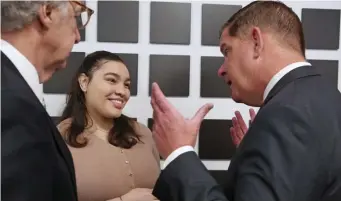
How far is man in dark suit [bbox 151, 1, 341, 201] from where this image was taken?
951 millimetres

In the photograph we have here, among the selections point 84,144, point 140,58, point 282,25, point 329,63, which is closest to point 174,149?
point 282,25

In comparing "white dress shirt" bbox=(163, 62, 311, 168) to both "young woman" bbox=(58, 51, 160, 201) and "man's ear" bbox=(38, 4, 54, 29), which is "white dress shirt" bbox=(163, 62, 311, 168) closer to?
"man's ear" bbox=(38, 4, 54, 29)

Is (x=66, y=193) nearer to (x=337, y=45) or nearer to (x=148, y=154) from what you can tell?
(x=148, y=154)

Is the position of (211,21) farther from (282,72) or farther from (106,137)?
(282,72)

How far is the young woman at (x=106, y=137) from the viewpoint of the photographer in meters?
1.63

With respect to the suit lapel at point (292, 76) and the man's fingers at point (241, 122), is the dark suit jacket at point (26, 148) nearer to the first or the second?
the suit lapel at point (292, 76)

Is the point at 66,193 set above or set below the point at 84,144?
above

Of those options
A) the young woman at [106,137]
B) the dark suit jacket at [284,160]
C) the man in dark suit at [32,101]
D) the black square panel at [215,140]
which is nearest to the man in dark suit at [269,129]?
the dark suit jacket at [284,160]

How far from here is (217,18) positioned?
73.0 inches

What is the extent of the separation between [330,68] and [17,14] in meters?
1.36

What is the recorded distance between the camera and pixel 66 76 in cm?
181

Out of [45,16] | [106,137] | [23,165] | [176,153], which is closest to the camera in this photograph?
[23,165]

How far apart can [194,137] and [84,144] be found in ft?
2.23

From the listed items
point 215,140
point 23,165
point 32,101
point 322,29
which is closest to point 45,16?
point 32,101
